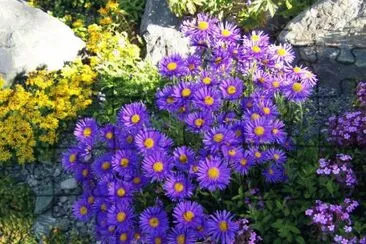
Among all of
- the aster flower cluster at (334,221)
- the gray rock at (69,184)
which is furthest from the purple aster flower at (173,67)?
the gray rock at (69,184)

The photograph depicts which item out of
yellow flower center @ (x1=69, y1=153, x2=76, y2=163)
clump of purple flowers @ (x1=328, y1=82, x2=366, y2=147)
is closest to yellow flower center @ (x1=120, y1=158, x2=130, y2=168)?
yellow flower center @ (x1=69, y1=153, x2=76, y2=163)

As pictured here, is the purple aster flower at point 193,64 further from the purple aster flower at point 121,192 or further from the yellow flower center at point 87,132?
the purple aster flower at point 121,192

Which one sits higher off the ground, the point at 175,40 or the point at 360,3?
the point at 360,3

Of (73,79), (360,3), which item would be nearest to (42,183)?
(73,79)

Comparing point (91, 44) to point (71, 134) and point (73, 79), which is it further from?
point (71, 134)

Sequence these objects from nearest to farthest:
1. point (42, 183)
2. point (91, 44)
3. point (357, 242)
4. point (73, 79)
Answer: point (357, 242) → point (42, 183) → point (73, 79) → point (91, 44)

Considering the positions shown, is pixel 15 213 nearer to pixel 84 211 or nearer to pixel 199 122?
pixel 84 211

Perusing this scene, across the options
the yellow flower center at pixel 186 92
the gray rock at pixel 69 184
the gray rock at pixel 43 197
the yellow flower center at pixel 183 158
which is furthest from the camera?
the gray rock at pixel 69 184
